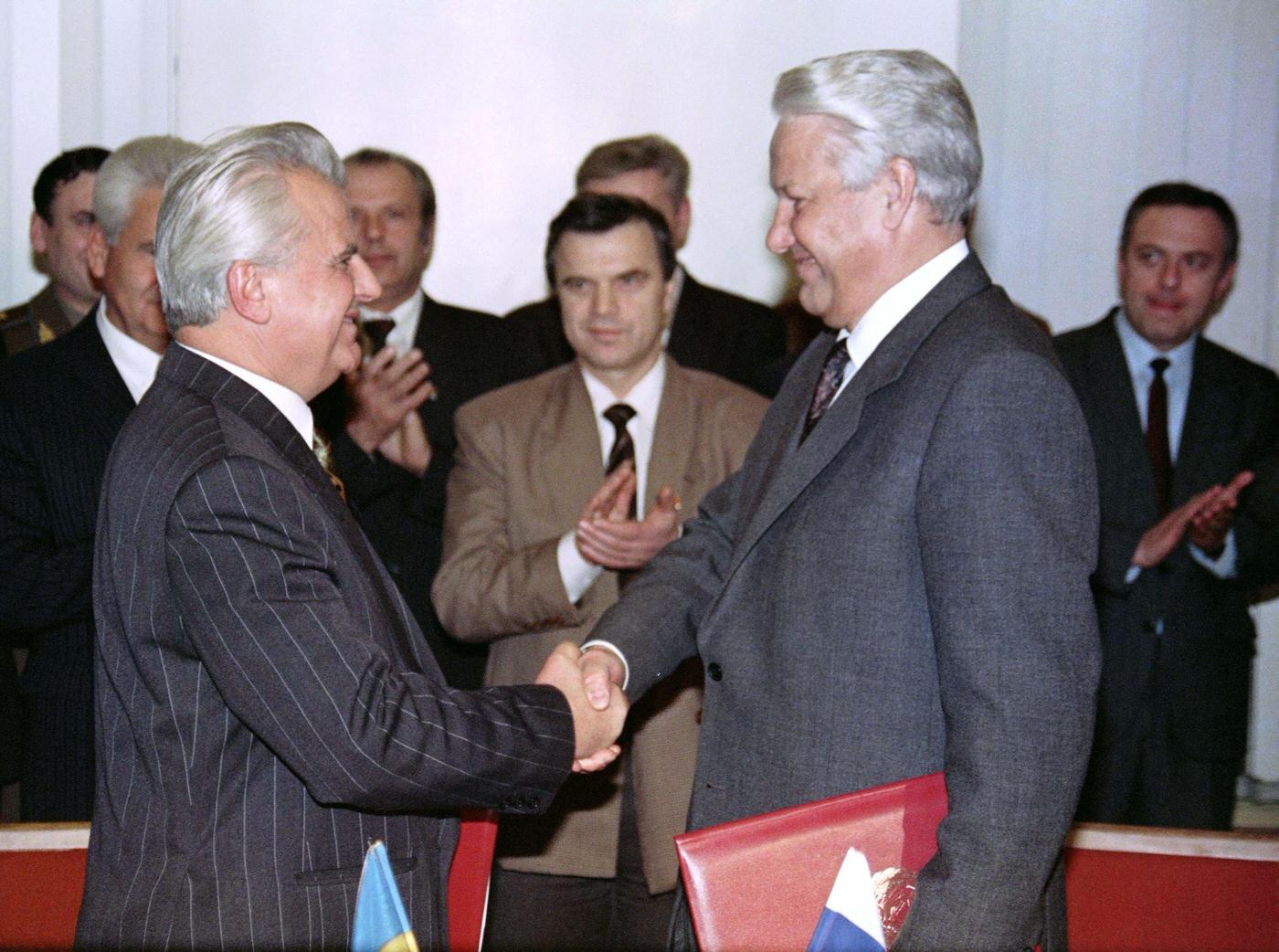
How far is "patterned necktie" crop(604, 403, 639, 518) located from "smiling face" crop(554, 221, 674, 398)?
0.06 meters

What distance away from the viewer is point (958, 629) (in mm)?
1693

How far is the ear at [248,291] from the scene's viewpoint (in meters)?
1.83

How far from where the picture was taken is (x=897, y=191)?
1.96 meters

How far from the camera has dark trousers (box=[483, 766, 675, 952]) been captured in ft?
9.71

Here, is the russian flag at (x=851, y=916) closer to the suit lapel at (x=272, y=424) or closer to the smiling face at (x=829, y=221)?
the suit lapel at (x=272, y=424)

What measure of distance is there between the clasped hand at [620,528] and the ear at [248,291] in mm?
1146

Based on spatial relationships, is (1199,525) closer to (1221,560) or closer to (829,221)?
(1221,560)

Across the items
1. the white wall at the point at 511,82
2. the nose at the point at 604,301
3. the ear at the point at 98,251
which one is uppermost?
the white wall at the point at 511,82

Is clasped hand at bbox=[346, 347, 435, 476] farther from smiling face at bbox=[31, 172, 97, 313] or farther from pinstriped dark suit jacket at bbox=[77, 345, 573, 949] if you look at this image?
pinstriped dark suit jacket at bbox=[77, 345, 573, 949]

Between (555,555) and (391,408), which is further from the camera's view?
(391,408)

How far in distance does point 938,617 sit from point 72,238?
3139mm

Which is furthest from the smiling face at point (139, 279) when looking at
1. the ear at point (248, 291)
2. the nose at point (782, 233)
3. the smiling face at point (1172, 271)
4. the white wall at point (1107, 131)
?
the white wall at point (1107, 131)

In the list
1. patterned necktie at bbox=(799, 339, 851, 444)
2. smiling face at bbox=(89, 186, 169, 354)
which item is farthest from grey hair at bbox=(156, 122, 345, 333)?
smiling face at bbox=(89, 186, 169, 354)

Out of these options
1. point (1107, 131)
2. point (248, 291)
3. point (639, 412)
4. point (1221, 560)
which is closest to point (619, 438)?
point (639, 412)
